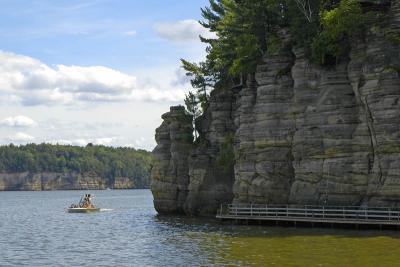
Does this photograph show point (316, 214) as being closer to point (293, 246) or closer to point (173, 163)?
point (293, 246)

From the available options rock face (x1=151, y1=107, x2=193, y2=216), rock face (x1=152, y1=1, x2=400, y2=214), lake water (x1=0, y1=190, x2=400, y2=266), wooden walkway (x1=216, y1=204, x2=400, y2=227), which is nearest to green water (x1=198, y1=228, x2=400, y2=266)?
lake water (x1=0, y1=190, x2=400, y2=266)

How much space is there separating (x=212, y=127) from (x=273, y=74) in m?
15.5

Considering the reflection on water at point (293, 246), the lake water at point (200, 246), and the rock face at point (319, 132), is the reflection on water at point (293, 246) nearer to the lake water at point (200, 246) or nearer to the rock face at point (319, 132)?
the lake water at point (200, 246)

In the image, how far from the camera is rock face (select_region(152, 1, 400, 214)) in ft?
187

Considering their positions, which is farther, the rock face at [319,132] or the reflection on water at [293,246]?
the rock face at [319,132]

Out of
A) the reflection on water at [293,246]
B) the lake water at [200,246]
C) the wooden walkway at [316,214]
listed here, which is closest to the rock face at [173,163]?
the lake water at [200,246]

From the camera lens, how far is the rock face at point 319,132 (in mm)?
57094

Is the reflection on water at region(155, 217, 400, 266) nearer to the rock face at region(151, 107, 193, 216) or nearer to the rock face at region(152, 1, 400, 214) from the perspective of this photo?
the rock face at region(152, 1, 400, 214)

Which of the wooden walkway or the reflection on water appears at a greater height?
the wooden walkway

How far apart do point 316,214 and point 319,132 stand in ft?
26.3

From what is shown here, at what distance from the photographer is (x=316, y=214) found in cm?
5931

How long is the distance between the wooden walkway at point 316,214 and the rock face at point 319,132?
1.02 metres

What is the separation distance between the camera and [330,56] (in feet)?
209

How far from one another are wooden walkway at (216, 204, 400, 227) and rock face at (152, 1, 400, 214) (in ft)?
3.35
